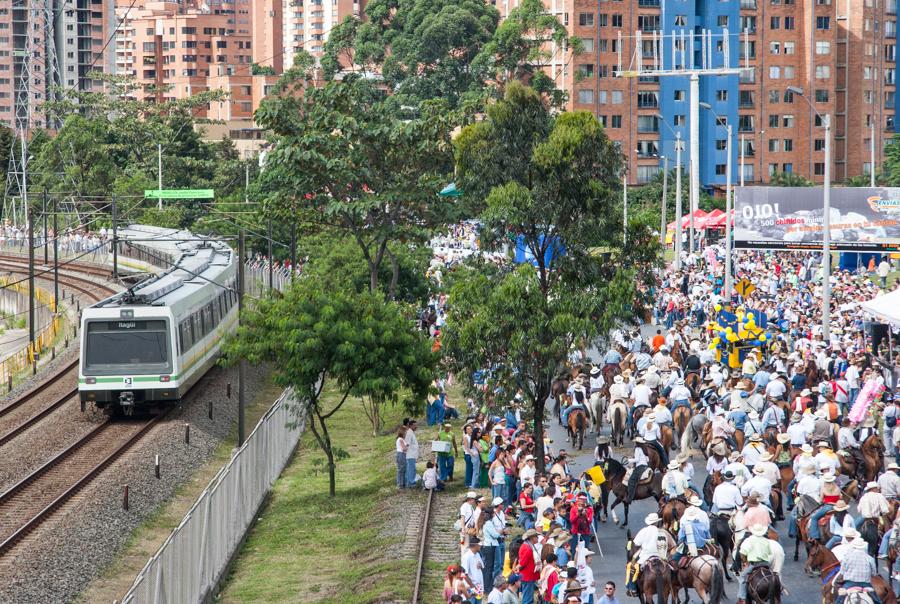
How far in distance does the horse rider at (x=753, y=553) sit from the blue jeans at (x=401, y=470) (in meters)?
12.6

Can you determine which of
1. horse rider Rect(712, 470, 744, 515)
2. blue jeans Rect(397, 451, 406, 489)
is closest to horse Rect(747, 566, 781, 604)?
horse rider Rect(712, 470, 744, 515)

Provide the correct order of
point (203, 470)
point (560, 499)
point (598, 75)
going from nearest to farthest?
point (560, 499), point (203, 470), point (598, 75)

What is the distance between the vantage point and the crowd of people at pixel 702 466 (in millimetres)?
19609

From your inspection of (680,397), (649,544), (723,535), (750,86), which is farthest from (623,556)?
(750,86)

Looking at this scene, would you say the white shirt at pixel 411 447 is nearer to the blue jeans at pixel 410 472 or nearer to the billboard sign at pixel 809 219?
the blue jeans at pixel 410 472

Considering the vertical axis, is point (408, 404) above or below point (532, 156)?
below

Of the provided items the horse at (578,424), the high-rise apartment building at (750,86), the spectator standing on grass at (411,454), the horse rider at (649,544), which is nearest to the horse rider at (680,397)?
the horse at (578,424)

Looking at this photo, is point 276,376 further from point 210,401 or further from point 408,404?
point 210,401

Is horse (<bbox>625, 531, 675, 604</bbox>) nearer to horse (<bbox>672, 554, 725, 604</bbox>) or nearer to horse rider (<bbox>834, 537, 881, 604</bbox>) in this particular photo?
horse (<bbox>672, 554, 725, 604</bbox>)

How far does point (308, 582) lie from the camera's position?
83.0 ft

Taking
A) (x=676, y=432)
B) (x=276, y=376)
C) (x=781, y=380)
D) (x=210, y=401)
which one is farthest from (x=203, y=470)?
(x=781, y=380)

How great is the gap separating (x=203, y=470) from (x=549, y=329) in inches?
448

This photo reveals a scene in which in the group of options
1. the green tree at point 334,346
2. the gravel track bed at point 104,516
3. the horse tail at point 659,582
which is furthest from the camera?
the green tree at point 334,346

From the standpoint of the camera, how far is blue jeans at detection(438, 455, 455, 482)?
31078 mm
